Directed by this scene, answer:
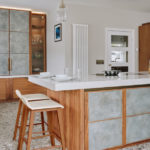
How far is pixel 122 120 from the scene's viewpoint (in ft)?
8.13

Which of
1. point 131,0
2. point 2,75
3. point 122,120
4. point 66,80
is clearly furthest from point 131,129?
point 2,75

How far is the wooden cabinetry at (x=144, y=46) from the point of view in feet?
20.2

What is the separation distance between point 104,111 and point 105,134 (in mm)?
268

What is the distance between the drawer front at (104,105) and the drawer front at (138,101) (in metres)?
0.15

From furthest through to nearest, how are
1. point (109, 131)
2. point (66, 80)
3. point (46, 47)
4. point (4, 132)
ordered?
point (46, 47), point (4, 132), point (109, 131), point (66, 80)

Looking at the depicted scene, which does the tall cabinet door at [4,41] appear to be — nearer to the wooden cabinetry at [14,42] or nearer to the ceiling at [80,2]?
the wooden cabinetry at [14,42]

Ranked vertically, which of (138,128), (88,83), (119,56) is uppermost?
(119,56)

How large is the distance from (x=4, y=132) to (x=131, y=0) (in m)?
4.17

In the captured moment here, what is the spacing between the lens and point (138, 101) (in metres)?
2.58

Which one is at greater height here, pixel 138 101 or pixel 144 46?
pixel 144 46

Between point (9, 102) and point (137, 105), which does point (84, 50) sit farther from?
point (137, 105)

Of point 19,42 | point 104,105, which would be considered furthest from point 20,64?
point 104,105

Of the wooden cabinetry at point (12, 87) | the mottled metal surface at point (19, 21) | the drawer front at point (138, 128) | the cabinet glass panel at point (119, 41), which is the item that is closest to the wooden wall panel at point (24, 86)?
the wooden cabinetry at point (12, 87)

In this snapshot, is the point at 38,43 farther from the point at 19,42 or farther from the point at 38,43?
the point at 19,42
